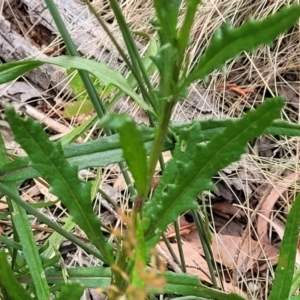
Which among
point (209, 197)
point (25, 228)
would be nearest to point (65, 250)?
point (209, 197)

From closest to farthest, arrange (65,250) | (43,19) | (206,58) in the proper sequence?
(206,58), (65,250), (43,19)

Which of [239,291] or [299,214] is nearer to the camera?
[299,214]

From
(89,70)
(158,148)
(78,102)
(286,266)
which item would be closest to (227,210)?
(78,102)

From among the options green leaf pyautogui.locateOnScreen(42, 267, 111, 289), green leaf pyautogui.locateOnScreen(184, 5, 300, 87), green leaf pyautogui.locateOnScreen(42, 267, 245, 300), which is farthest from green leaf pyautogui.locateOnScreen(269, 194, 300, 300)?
green leaf pyautogui.locateOnScreen(184, 5, 300, 87)

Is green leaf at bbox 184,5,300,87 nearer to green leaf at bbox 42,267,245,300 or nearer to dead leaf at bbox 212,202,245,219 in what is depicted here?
green leaf at bbox 42,267,245,300

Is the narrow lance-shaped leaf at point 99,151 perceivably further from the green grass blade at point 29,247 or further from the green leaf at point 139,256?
the green leaf at point 139,256

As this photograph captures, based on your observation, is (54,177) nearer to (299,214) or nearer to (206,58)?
(206,58)

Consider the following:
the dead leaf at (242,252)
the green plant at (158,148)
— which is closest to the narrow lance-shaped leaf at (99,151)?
the green plant at (158,148)
